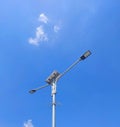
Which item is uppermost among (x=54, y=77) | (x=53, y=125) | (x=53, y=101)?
(x=54, y=77)

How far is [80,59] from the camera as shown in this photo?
16766 mm

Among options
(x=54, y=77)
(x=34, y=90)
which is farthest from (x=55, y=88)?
(x=34, y=90)

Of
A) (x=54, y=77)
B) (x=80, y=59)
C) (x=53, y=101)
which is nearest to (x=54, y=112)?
(x=53, y=101)

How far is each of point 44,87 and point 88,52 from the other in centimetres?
325

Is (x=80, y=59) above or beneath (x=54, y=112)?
above

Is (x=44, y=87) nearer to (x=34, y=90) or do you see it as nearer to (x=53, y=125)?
(x=34, y=90)

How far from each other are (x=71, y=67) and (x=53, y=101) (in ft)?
6.98

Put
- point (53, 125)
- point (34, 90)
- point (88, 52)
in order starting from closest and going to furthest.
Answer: point (53, 125), point (88, 52), point (34, 90)

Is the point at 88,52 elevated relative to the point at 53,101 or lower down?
elevated

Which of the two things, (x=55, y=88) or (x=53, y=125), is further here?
(x=55, y=88)

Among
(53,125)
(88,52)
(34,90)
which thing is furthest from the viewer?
(34,90)

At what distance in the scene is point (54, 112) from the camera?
52.1 ft

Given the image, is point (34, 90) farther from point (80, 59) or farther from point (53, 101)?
point (80, 59)

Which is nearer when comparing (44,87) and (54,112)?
(54,112)
